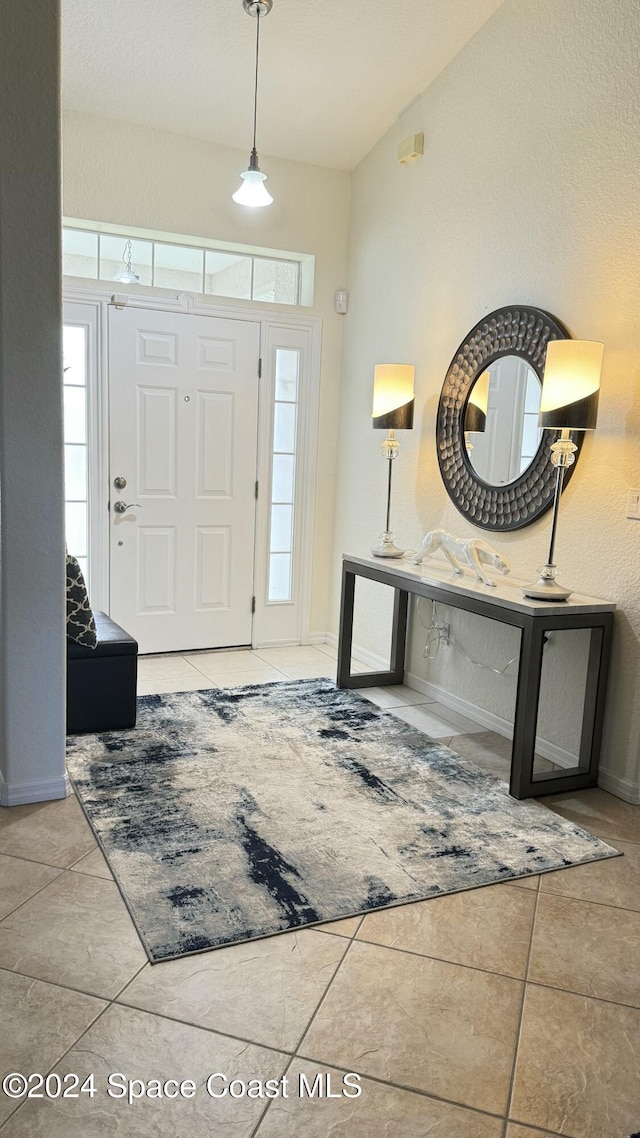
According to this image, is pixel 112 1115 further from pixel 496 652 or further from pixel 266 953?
pixel 496 652

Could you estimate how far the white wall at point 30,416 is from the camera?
7.89 feet

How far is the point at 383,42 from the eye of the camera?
374 centimetres

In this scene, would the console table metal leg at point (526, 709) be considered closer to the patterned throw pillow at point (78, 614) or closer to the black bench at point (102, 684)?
the black bench at point (102, 684)

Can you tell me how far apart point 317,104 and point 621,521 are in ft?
9.16

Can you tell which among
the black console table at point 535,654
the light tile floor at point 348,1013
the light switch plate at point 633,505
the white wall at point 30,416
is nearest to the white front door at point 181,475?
the black console table at point 535,654

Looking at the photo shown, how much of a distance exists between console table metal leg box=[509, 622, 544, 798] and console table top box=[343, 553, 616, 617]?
0.10 metres

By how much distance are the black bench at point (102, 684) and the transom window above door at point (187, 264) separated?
2.14 meters

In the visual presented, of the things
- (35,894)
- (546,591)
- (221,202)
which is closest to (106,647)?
(35,894)

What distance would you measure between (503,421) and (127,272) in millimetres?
2284

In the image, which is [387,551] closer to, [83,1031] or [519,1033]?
[519,1033]

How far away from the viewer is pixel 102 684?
133 inches

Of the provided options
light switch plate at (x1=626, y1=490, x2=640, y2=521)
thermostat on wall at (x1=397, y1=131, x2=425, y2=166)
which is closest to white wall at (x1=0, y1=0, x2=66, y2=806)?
light switch plate at (x1=626, y1=490, x2=640, y2=521)

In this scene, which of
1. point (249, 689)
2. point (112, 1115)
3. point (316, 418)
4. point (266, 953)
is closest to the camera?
point (112, 1115)

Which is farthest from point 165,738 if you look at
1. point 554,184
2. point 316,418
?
point 554,184
